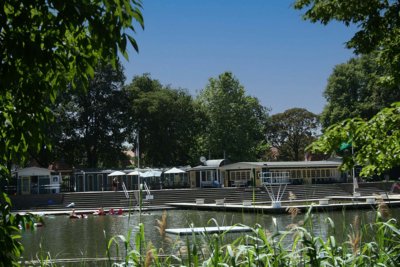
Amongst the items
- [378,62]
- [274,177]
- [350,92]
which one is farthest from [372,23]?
[350,92]

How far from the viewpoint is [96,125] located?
4797cm

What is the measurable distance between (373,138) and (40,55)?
11.1 feet

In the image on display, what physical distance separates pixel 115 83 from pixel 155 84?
4628 mm

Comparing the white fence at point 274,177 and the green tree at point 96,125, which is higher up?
the green tree at point 96,125

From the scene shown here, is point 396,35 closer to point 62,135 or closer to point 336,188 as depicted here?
point 336,188

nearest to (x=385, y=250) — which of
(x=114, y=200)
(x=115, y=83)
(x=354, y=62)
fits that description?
(x=114, y=200)

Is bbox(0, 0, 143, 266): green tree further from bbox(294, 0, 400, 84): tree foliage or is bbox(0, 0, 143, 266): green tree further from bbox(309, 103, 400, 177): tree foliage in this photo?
bbox(294, 0, 400, 84): tree foliage

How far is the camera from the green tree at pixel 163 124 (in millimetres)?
48062

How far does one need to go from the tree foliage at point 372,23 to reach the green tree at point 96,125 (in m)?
41.5

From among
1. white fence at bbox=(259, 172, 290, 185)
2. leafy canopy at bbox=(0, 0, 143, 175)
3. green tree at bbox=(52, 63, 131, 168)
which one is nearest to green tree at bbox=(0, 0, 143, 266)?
leafy canopy at bbox=(0, 0, 143, 175)

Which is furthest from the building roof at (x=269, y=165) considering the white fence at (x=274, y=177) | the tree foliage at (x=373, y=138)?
the tree foliage at (x=373, y=138)

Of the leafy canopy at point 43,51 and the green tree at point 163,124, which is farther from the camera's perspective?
the green tree at point 163,124

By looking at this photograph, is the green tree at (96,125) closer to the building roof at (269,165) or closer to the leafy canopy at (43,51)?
the building roof at (269,165)

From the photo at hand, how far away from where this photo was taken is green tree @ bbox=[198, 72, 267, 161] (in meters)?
49.2
